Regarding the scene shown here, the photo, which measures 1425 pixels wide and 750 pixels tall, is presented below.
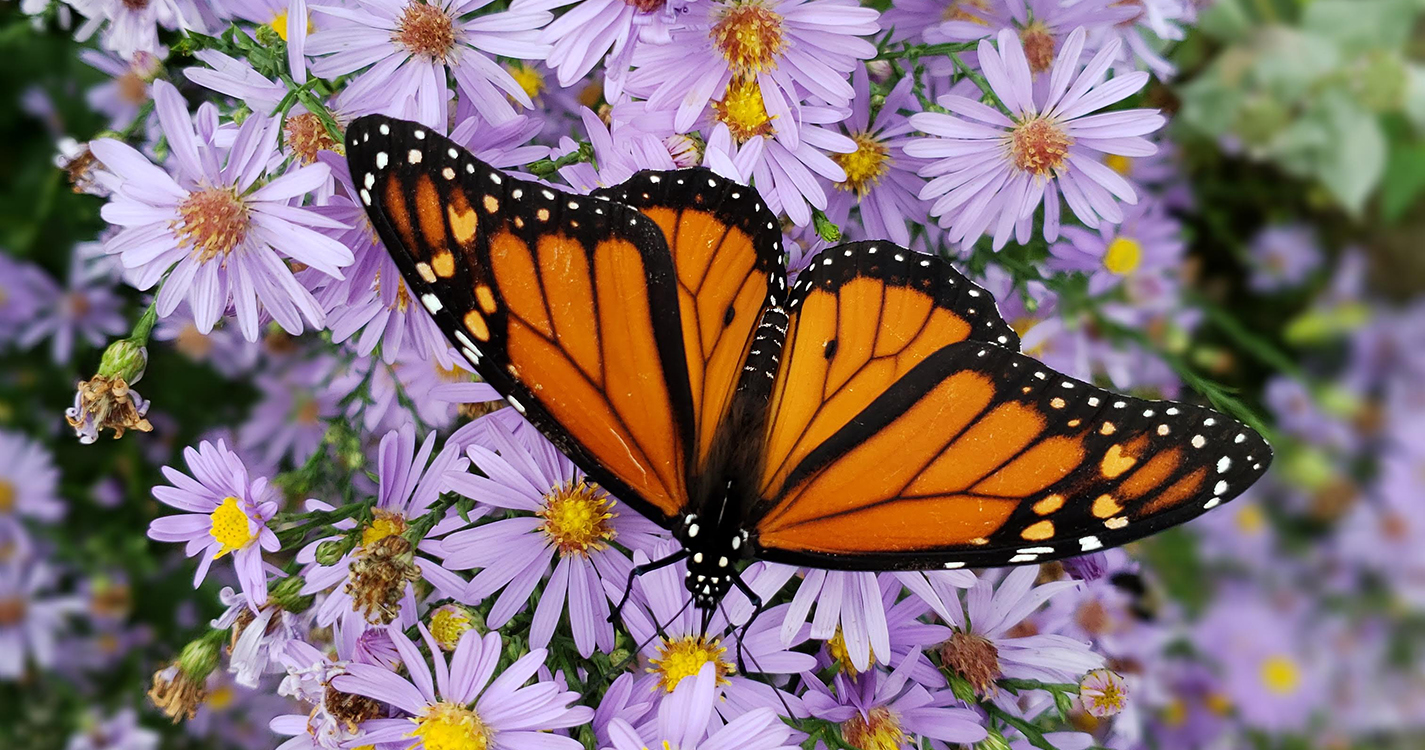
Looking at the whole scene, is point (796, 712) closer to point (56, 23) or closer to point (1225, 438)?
point (1225, 438)

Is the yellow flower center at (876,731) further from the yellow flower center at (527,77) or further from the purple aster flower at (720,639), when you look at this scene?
the yellow flower center at (527,77)

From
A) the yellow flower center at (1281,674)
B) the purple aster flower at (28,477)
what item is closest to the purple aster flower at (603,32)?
the purple aster flower at (28,477)

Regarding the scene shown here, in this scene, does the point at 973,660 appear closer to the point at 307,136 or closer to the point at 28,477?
the point at 307,136

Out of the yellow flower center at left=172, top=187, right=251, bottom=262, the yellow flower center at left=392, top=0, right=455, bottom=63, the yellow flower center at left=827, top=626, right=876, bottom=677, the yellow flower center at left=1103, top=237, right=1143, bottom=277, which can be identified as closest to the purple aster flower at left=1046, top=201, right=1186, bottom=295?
the yellow flower center at left=1103, top=237, right=1143, bottom=277

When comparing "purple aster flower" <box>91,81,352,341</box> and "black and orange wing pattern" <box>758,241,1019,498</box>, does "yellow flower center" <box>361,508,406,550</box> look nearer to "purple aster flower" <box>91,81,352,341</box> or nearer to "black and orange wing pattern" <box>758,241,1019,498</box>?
"purple aster flower" <box>91,81,352,341</box>

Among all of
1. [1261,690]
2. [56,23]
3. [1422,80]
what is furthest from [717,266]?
[1261,690]

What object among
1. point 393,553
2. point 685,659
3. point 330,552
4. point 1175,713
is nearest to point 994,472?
point 685,659
